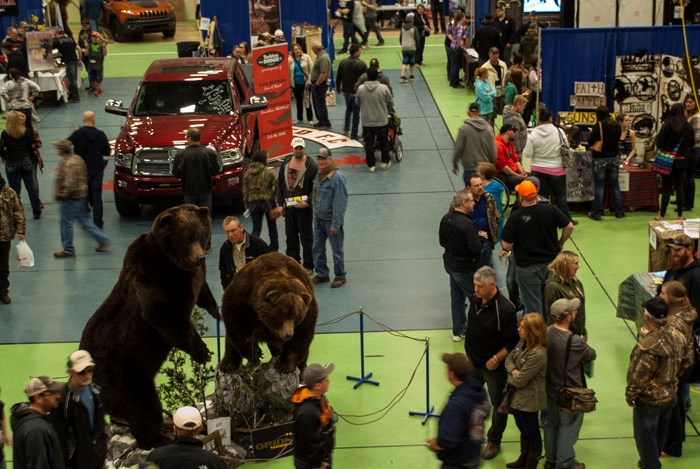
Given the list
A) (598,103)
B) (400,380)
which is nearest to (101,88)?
(598,103)

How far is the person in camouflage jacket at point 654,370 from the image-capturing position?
26.8ft

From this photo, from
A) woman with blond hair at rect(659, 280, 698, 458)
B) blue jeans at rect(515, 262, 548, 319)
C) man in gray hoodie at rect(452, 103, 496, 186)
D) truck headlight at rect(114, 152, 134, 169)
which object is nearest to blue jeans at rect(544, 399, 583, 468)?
woman with blond hair at rect(659, 280, 698, 458)

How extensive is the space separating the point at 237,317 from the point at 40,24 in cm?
2110

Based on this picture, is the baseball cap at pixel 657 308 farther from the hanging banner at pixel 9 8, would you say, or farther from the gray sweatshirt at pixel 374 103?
the hanging banner at pixel 9 8

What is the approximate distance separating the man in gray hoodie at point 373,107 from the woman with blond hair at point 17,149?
5.74 metres

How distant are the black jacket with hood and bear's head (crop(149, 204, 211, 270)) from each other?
63.6 inches

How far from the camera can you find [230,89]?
55.7 feet

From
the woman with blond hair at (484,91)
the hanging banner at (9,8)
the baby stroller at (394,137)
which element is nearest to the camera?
the baby stroller at (394,137)

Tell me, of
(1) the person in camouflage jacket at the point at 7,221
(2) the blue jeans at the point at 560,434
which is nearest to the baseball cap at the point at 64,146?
(1) the person in camouflage jacket at the point at 7,221

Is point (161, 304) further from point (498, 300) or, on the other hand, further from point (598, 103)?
point (598, 103)

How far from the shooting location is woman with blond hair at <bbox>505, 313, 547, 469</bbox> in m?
8.25

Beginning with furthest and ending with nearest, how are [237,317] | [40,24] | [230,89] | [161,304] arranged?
[40,24] < [230,89] < [237,317] < [161,304]

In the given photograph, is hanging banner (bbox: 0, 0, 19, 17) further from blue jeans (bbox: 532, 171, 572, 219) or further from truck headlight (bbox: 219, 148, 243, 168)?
blue jeans (bbox: 532, 171, 572, 219)

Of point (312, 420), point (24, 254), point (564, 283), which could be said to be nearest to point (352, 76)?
point (24, 254)
